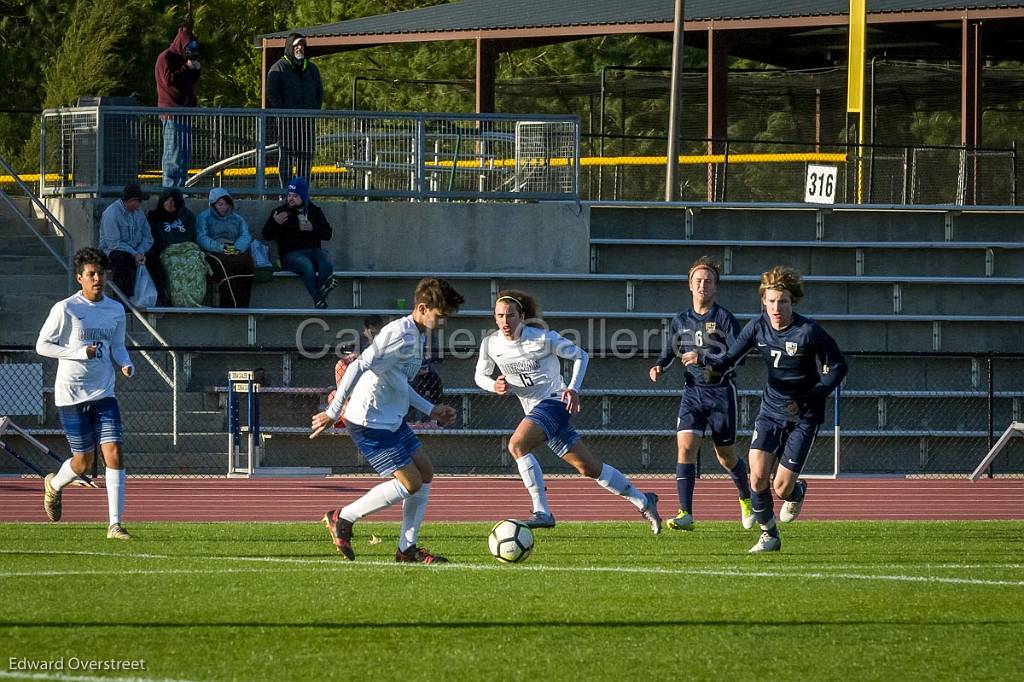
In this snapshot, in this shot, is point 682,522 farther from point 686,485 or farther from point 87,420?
point 87,420

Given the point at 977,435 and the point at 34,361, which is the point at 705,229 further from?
the point at 34,361

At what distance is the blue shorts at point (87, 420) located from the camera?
11.3m

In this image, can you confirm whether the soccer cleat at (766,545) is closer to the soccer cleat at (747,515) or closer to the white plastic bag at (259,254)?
the soccer cleat at (747,515)

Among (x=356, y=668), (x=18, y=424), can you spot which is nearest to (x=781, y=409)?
(x=356, y=668)

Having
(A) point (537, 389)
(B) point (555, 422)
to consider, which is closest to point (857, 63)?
(A) point (537, 389)

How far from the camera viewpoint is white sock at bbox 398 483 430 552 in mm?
9734

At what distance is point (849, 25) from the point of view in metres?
23.5

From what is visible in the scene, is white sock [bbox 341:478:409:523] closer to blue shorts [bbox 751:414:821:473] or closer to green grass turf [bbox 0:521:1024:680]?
Result: green grass turf [bbox 0:521:1024:680]

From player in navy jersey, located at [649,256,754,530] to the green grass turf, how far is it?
0.72 m

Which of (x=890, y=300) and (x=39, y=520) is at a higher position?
(x=890, y=300)

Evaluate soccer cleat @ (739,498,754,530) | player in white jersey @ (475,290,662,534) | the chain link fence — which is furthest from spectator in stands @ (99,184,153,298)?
soccer cleat @ (739,498,754,530)

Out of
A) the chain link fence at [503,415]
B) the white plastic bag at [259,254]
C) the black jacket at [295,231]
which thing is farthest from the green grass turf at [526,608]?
A: the white plastic bag at [259,254]

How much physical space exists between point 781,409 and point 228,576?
3.83m

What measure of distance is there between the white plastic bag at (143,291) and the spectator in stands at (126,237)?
51 millimetres
